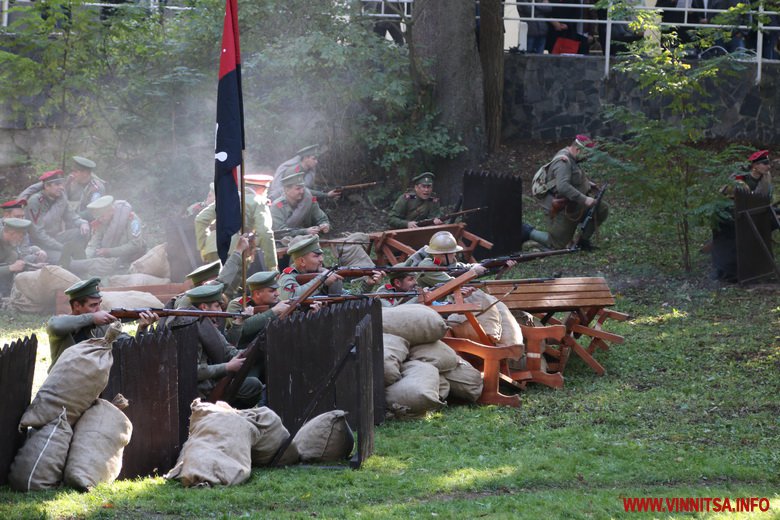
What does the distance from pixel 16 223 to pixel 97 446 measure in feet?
25.0

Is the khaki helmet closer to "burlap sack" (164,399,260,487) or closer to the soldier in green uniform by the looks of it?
the soldier in green uniform

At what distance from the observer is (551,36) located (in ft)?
68.7

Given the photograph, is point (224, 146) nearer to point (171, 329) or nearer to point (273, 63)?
point (171, 329)

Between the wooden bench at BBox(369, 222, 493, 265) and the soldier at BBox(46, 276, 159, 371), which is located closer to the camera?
the soldier at BBox(46, 276, 159, 371)

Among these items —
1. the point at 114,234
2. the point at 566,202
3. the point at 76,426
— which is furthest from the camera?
the point at 566,202

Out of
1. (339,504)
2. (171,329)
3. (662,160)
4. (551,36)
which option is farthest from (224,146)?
(551,36)

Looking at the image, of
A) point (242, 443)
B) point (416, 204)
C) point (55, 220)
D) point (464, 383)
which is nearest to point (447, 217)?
point (416, 204)

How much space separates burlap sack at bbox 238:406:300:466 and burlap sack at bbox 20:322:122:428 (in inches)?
44.8

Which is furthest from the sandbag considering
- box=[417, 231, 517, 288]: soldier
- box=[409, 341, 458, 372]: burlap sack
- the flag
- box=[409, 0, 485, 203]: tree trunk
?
box=[409, 0, 485, 203]: tree trunk

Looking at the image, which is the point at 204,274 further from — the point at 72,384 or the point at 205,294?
the point at 72,384

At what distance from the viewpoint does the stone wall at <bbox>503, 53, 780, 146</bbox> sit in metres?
20.3

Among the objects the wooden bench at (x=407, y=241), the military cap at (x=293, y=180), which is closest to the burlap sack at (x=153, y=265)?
the military cap at (x=293, y=180)

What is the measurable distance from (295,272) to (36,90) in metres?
8.64

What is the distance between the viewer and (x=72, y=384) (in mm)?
7188
